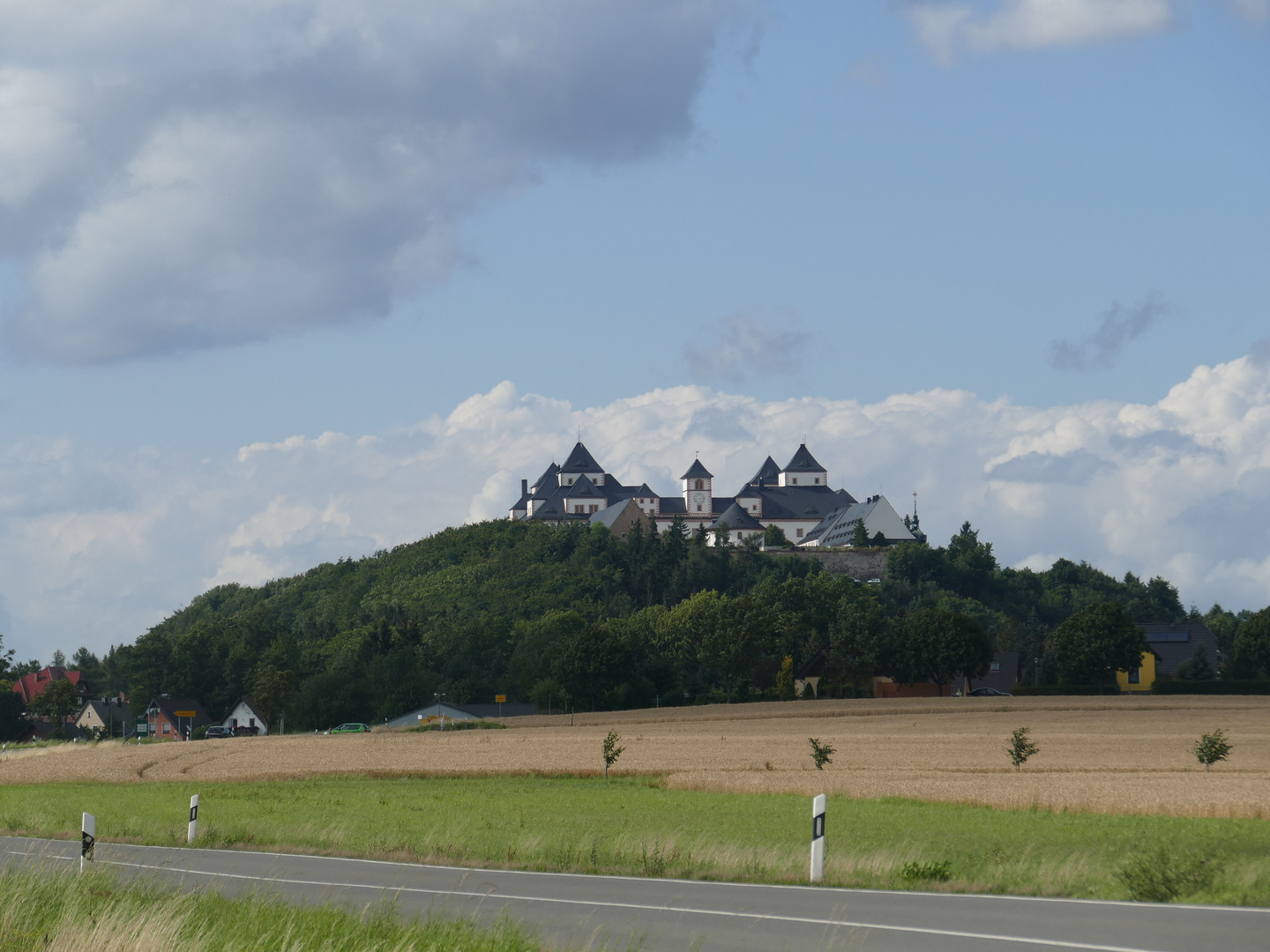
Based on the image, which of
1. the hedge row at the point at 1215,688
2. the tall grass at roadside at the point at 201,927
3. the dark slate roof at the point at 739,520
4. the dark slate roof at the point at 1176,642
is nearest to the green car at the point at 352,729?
the hedge row at the point at 1215,688

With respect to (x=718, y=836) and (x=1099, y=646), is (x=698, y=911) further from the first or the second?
(x=1099, y=646)

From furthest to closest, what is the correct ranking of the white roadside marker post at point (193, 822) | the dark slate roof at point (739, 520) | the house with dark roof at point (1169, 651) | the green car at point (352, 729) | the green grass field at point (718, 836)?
1. the dark slate roof at point (739, 520)
2. the house with dark roof at point (1169, 651)
3. the green car at point (352, 729)
4. the white roadside marker post at point (193, 822)
5. the green grass field at point (718, 836)

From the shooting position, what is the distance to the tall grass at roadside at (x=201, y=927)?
9.77m

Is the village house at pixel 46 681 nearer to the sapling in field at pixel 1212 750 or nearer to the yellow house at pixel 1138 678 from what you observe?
the yellow house at pixel 1138 678

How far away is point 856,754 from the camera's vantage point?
48.5m

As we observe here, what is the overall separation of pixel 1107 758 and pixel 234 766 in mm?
31994

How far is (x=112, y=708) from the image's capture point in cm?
14812

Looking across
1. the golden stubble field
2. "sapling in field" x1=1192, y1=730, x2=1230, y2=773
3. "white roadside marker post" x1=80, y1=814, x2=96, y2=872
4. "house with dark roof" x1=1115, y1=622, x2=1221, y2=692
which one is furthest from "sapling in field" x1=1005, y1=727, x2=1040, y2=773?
"house with dark roof" x1=1115, y1=622, x2=1221, y2=692

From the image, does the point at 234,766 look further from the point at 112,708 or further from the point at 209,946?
the point at 112,708

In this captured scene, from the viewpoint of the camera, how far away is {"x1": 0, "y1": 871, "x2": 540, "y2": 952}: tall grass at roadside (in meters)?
9.77

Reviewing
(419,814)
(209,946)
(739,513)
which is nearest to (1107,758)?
(419,814)

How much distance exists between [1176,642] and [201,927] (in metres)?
117

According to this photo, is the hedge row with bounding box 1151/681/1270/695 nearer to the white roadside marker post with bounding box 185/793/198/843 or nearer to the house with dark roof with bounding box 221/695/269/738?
the white roadside marker post with bounding box 185/793/198/843

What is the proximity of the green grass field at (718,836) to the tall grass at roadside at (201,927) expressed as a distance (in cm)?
671
